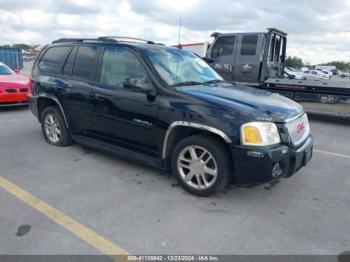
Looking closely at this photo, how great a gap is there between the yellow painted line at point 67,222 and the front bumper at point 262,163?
1.51 metres

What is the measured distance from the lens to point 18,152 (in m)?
5.48

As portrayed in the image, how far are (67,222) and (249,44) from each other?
7.89 metres

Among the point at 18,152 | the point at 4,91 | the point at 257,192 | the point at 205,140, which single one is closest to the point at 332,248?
the point at 257,192

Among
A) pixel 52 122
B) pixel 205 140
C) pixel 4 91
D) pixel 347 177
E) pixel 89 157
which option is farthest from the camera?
pixel 4 91

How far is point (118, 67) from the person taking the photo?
183 inches

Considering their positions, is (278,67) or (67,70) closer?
(67,70)

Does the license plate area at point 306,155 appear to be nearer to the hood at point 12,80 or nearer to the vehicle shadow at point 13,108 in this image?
the hood at point 12,80

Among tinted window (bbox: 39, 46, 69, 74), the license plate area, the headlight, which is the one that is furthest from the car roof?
the license plate area

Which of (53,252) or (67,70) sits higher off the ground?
(67,70)

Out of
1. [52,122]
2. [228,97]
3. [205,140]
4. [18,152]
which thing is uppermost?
[228,97]

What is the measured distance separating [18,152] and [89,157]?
1.23 meters

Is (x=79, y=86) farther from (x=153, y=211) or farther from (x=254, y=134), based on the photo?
(x=254, y=134)

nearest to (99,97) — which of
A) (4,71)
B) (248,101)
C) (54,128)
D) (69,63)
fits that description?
(69,63)

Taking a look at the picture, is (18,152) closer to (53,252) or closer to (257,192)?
(53,252)
